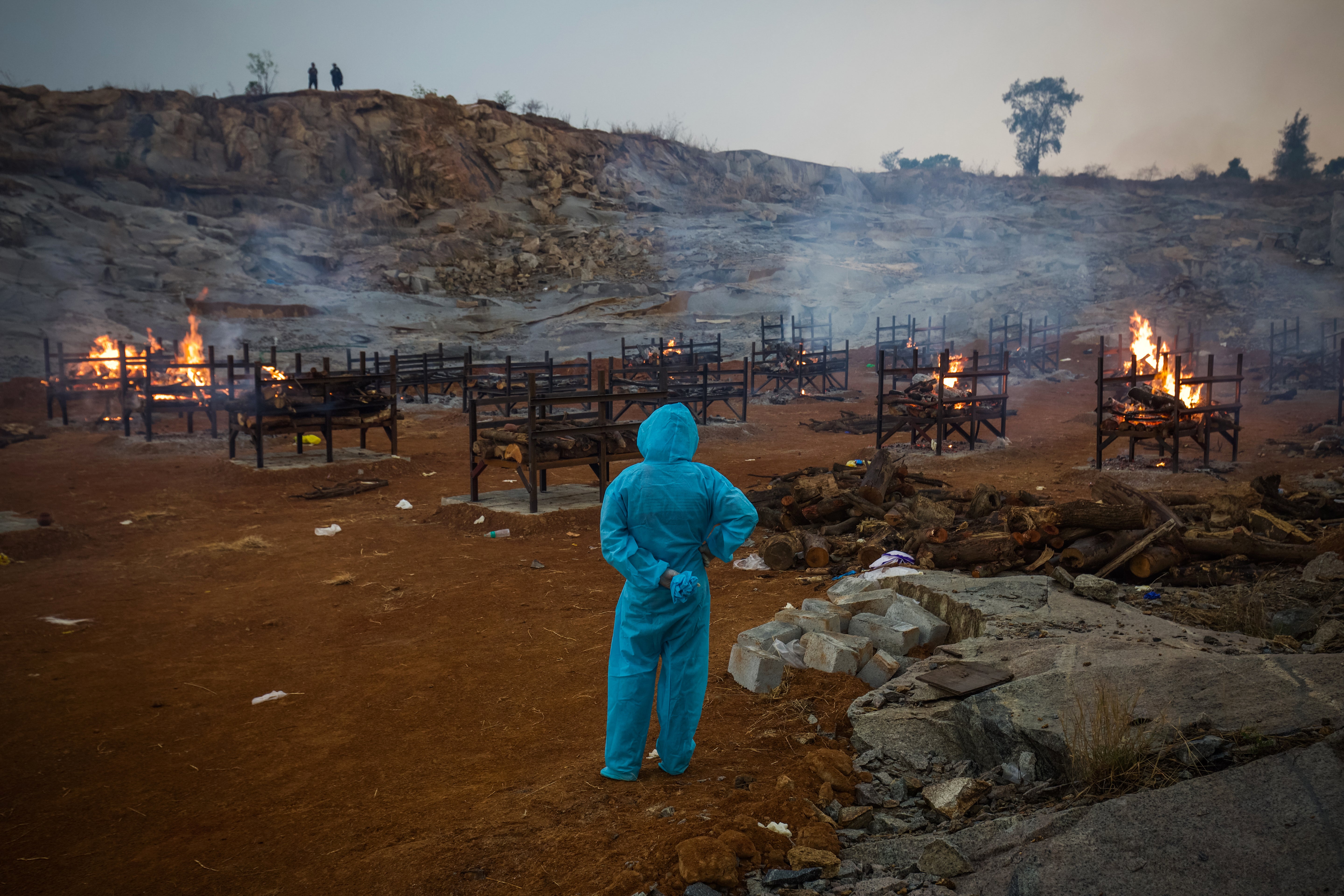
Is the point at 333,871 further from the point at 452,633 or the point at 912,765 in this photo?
the point at 452,633

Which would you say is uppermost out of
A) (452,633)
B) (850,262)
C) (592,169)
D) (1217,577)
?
(592,169)

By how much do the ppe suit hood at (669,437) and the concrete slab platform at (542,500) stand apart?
24.6 feet

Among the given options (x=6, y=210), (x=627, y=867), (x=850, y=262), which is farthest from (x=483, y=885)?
(x=850, y=262)

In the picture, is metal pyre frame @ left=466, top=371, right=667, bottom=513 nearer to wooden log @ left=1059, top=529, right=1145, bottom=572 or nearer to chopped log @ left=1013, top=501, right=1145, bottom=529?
chopped log @ left=1013, top=501, right=1145, bottom=529

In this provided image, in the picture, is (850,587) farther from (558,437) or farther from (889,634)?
(558,437)

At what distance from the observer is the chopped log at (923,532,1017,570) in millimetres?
8188

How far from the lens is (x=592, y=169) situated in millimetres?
→ 57000

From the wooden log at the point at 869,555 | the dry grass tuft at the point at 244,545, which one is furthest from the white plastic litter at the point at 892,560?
the dry grass tuft at the point at 244,545

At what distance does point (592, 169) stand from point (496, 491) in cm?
4783

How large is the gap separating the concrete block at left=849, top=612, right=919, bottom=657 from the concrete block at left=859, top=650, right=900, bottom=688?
0.29 metres

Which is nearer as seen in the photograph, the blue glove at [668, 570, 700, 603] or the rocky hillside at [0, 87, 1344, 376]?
the blue glove at [668, 570, 700, 603]

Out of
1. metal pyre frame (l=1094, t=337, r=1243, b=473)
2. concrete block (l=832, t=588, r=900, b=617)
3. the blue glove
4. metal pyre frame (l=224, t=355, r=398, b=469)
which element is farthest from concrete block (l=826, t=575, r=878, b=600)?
metal pyre frame (l=224, t=355, r=398, b=469)

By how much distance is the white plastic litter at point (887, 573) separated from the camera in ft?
26.1

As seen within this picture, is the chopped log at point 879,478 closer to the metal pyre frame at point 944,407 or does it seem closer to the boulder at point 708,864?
the metal pyre frame at point 944,407
